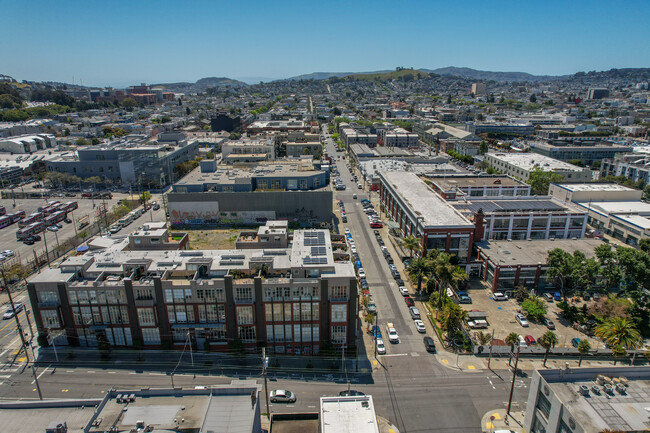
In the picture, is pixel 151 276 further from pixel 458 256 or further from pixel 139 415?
pixel 458 256

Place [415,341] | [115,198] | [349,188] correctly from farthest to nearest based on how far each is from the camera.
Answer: [349,188], [115,198], [415,341]

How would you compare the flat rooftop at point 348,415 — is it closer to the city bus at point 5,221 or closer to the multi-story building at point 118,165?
the city bus at point 5,221

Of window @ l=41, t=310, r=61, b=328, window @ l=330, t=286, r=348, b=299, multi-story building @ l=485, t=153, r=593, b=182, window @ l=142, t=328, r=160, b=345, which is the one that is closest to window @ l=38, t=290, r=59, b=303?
window @ l=41, t=310, r=61, b=328

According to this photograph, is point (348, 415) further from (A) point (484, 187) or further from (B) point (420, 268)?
(A) point (484, 187)

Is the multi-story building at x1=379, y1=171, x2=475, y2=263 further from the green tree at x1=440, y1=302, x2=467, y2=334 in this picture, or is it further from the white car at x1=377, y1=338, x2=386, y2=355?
the white car at x1=377, y1=338, x2=386, y2=355

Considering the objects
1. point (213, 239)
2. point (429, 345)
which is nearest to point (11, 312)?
point (213, 239)

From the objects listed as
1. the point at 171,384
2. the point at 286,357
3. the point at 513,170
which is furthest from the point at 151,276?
the point at 513,170
